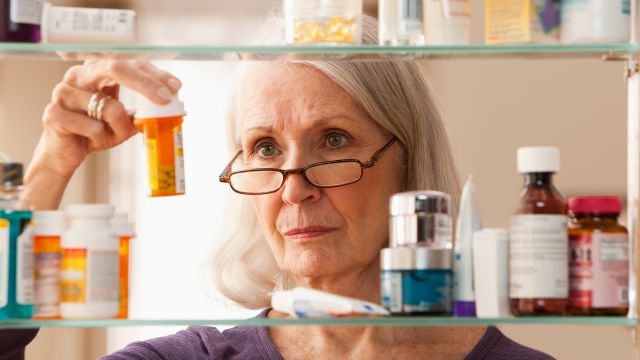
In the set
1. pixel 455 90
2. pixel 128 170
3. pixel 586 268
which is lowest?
pixel 586 268

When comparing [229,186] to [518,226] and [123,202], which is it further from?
[518,226]

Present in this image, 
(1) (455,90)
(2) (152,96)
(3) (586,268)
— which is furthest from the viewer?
(1) (455,90)

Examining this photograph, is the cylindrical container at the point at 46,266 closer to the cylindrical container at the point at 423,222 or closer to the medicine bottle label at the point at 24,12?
the medicine bottle label at the point at 24,12

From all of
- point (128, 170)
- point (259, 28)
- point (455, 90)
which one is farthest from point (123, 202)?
point (455, 90)

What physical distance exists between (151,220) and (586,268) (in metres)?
0.65

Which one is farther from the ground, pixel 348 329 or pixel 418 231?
pixel 418 231

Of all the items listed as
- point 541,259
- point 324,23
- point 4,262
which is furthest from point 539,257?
point 4,262

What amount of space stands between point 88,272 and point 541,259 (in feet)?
1.51

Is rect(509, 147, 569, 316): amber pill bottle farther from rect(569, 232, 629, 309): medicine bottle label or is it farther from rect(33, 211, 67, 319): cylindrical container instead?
rect(33, 211, 67, 319): cylindrical container

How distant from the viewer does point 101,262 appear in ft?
3.13

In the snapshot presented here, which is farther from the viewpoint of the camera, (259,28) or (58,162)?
(259,28)

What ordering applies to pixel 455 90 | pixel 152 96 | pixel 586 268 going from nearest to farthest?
pixel 586 268 → pixel 152 96 → pixel 455 90

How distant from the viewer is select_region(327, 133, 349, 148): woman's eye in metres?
1.27

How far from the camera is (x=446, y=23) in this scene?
38.1 inches
